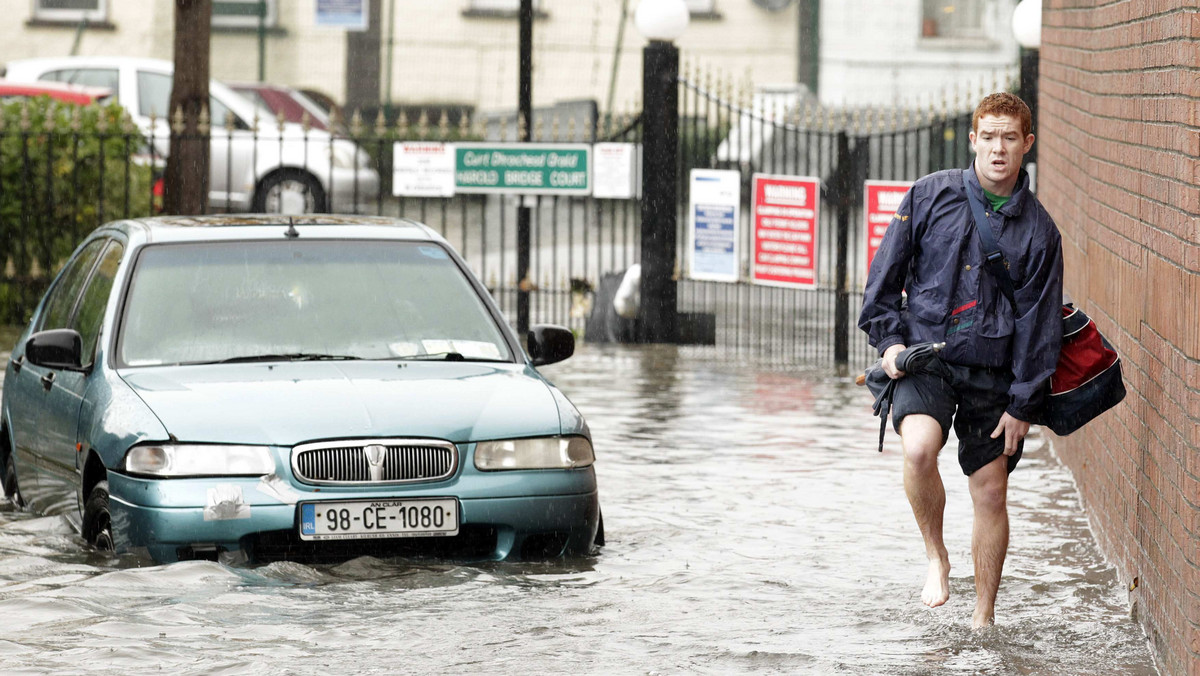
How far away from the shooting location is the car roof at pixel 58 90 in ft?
66.6

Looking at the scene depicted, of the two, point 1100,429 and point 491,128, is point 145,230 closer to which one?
point 1100,429

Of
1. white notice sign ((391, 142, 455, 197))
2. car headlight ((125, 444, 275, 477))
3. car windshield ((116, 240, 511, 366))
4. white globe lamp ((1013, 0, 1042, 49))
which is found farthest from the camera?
white notice sign ((391, 142, 455, 197))

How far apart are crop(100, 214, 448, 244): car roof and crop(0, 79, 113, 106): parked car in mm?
12036

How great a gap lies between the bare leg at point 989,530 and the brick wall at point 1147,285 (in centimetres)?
46

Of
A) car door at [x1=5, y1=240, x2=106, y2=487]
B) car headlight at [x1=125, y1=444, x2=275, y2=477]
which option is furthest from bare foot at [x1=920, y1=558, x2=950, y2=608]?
car door at [x1=5, y1=240, x2=106, y2=487]

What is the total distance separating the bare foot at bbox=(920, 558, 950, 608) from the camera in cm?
630

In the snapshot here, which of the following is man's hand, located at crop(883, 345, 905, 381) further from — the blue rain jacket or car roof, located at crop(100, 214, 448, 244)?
car roof, located at crop(100, 214, 448, 244)

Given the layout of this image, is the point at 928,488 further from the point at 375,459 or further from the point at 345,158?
the point at 345,158

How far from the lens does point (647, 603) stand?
670cm

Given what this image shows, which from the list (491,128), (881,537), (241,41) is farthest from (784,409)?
(241,41)

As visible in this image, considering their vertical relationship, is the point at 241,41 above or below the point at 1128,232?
above

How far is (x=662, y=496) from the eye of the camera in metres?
9.02

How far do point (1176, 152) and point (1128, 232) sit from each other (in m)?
1.40

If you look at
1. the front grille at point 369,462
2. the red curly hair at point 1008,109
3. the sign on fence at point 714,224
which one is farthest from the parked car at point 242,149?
the red curly hair at point 1008,109
